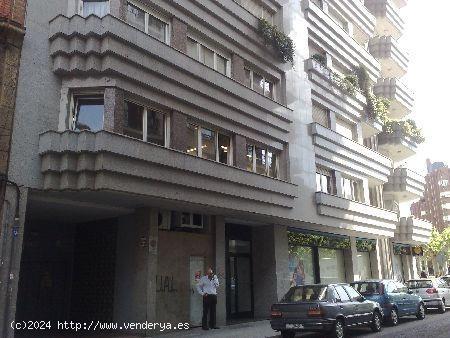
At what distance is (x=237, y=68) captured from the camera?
17438 mm

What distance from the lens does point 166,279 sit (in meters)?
14.5

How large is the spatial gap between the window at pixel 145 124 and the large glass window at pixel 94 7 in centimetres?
290

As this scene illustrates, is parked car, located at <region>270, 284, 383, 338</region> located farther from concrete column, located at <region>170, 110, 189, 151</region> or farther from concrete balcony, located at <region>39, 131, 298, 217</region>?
concrete column, located at <region>170, 110, 189, 151</region>

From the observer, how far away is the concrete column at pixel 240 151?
16531 mm

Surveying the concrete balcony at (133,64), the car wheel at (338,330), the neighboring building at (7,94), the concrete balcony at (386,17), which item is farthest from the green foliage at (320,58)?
the neighboring building at (7,94)

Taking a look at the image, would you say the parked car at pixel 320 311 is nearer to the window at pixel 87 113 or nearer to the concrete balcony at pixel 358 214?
the concrete balcony at pixel 358 214

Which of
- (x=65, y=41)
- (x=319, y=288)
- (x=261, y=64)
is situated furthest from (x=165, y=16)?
(x=319, y=288)

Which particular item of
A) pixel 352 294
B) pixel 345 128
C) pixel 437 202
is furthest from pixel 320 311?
pixel 437 202

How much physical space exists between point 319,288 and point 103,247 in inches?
287

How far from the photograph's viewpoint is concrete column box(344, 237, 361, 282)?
81.2ft

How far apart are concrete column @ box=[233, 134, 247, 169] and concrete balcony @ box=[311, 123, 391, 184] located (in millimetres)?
5261

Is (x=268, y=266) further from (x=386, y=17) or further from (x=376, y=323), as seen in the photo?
(x=386, y=17)

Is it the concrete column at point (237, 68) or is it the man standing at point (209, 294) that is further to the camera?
the concrete column at point (237, 68)

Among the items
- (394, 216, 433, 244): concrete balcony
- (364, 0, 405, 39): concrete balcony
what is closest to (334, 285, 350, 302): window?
(394, 216, 433, 244): concrete balcony
